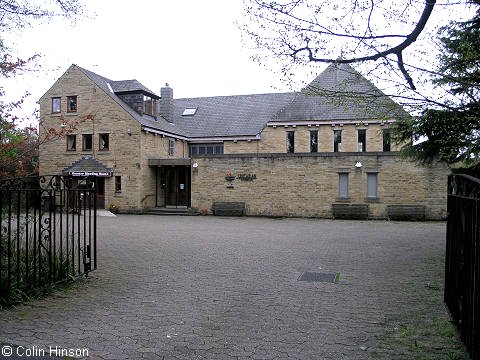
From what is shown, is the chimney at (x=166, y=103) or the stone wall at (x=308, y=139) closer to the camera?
the stone wall at (x=308, y=139)

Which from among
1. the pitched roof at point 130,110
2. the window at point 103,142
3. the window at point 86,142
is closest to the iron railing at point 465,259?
the pitched roof at point 130,110

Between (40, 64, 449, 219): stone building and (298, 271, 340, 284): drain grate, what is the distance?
1269 cm

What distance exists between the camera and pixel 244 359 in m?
4.10

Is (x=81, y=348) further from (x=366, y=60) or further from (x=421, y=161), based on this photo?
(x=421, y=161)

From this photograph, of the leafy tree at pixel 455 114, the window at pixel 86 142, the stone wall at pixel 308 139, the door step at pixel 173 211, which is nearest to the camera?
the leafy tree at pixel 455 114

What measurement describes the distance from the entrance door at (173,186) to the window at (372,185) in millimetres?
11696

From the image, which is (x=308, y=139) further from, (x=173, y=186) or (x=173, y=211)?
(x=173, y=211)

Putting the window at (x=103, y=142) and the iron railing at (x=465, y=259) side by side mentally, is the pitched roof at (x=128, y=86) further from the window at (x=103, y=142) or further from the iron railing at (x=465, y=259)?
the iron railing at (x=465, y=259)

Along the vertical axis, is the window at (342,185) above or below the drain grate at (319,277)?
above

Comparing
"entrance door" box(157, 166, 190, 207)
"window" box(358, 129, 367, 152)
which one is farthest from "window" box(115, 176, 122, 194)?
"window" box(358, 129, 367, 152)

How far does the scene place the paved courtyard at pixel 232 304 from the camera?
4.44 metres

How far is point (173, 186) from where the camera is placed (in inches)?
1114

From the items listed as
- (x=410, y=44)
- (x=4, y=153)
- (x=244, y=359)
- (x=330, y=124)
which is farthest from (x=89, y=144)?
(x=244, y=359)
